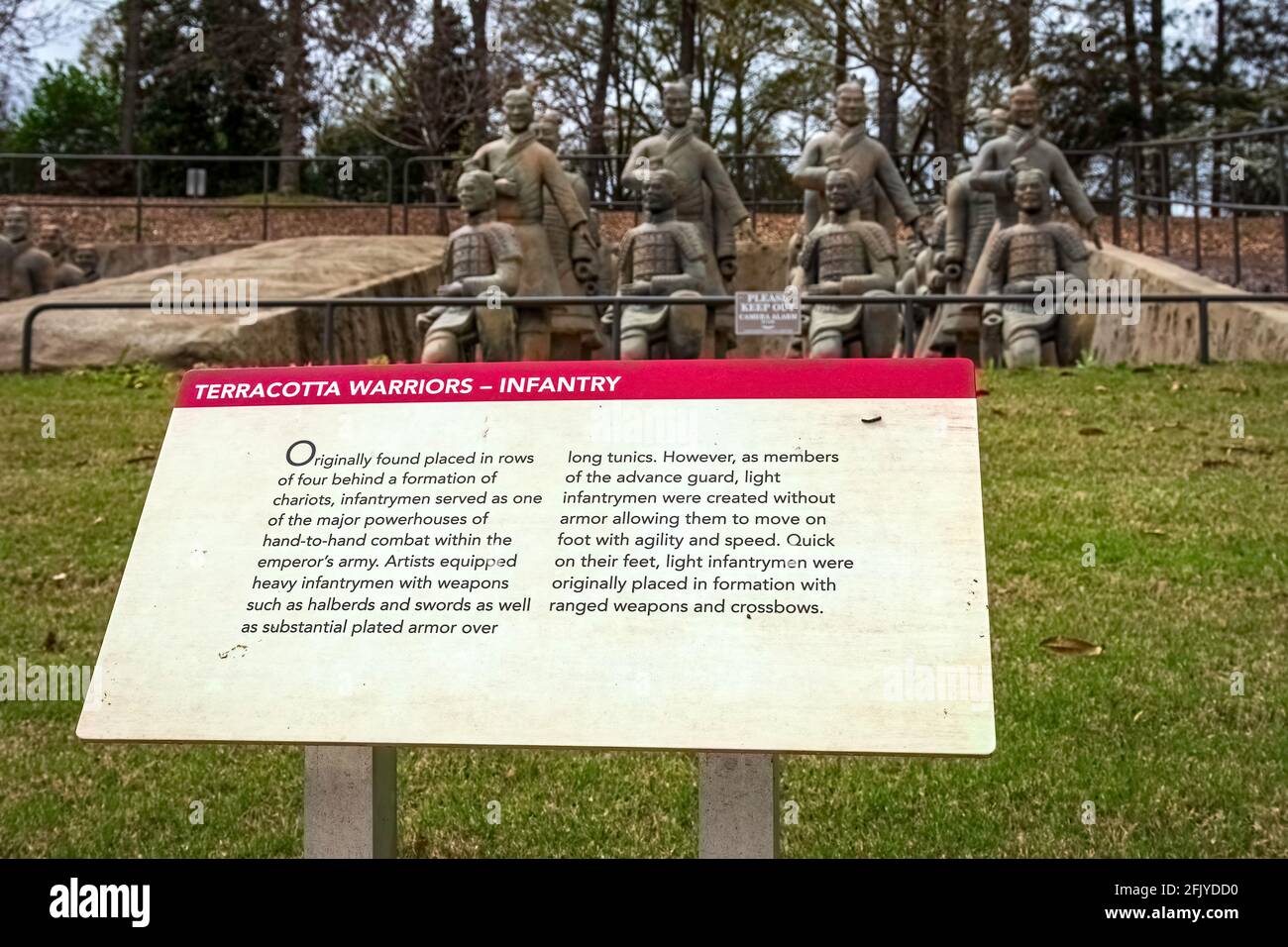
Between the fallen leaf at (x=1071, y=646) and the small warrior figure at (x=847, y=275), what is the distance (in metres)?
7.79

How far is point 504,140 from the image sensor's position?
15.9 metres

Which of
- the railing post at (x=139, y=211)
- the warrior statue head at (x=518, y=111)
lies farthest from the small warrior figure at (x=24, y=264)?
the warrior statue head at (x=518, y=111)

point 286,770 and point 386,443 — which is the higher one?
point 386,443

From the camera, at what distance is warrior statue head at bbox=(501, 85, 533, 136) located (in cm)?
1579

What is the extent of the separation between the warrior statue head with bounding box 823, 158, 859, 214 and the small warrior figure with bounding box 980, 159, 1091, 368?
4.46ft

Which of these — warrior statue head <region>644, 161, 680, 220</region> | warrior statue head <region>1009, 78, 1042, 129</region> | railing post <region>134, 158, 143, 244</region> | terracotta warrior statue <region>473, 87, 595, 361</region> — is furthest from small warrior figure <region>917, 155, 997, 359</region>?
railing post <region>134, 158, 143, 244</region>

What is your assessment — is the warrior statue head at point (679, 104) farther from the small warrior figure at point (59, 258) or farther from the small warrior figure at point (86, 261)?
the small warrior figure at point (86, 261)

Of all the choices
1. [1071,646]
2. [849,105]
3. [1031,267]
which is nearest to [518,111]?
[849,105]

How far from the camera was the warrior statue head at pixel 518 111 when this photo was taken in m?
15.8

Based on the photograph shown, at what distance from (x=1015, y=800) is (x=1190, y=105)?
2485 cm

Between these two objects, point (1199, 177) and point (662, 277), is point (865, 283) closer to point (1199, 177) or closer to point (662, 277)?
point (662, 277)

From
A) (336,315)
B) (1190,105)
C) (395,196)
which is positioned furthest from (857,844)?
(395,196)

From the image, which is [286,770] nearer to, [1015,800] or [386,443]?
[386,443]

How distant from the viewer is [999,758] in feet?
15.1
